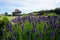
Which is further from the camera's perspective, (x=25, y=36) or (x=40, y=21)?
(x=40, y=21)

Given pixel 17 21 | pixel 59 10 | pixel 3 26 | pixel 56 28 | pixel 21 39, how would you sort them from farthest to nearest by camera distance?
pixel 59 10 < pixel 3 26 < pixel 17 21 < pixel 56 28 < pixel 21 39

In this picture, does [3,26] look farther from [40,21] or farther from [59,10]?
[59,10]

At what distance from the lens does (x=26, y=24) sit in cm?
649

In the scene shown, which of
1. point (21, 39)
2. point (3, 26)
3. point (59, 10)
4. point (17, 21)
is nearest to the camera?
point (21, 39)

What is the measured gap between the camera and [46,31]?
18.5 feet

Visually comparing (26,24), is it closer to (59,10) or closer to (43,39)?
(43,39)

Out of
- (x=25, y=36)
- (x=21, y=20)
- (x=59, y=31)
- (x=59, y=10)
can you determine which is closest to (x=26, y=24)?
(x=21, y=20)

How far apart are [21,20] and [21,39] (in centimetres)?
152

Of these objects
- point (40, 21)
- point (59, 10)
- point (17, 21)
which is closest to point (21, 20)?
point (17, 21)

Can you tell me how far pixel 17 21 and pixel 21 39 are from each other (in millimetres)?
1582

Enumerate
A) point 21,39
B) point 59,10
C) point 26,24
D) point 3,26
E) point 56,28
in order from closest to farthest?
point 21,39, point 56,28, point 26,24, point 3,26, point 59,10

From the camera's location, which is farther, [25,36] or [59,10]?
[59,10]

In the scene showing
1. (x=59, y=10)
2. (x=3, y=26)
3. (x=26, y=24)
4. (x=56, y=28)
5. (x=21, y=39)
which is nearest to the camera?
(x=21, y=39)

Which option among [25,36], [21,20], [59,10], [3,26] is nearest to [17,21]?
[21,20]
